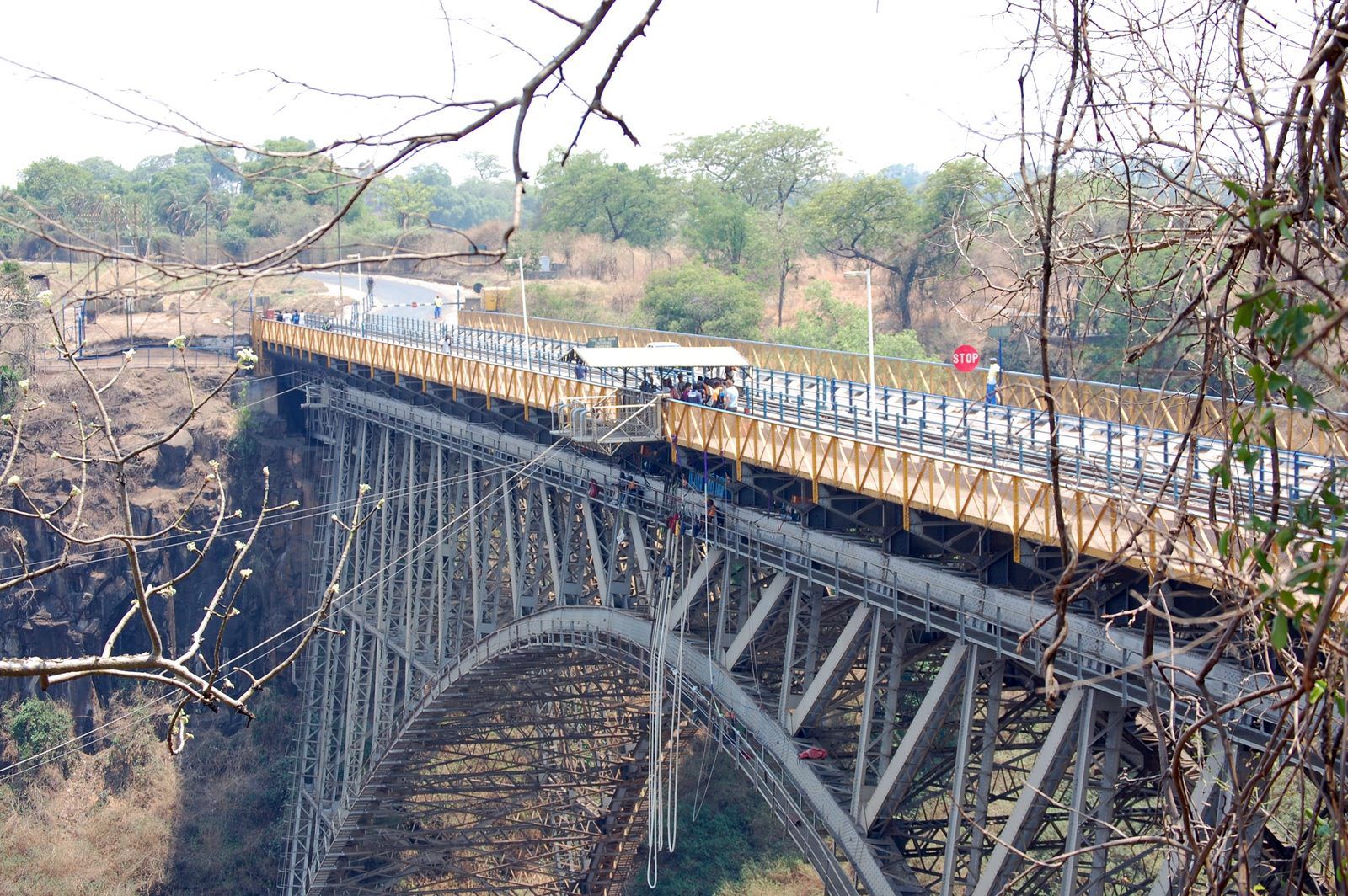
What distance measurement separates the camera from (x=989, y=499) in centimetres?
1516

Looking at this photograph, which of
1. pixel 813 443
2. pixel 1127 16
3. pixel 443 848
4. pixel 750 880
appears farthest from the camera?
pixel 750 880

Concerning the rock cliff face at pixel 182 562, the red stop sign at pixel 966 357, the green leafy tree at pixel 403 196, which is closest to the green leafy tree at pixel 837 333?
the red stop sign at pixel 966 357

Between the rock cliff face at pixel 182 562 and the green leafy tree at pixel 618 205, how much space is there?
34.4 m

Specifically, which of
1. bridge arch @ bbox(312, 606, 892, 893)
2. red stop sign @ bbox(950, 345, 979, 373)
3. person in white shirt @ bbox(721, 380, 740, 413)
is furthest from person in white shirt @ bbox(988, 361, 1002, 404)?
bridge arch @ bbox(312, 606, 892, 893)

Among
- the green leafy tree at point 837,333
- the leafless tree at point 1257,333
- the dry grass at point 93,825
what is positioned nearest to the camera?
the leafless tree at point 1257,333

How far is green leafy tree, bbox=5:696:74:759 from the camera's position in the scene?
42969 millimetres

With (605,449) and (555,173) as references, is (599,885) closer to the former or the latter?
(605,449)

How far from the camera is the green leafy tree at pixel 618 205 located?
78.2 m

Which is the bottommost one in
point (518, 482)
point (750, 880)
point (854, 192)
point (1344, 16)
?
point (750, 880)

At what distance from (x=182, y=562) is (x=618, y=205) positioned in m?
40.1

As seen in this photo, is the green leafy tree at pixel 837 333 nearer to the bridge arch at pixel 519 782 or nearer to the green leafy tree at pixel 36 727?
the bridge arch at pixel 519 782

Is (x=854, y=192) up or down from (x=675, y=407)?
up

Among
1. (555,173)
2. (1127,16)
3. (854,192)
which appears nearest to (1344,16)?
(1127,16)

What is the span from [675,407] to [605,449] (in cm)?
186
